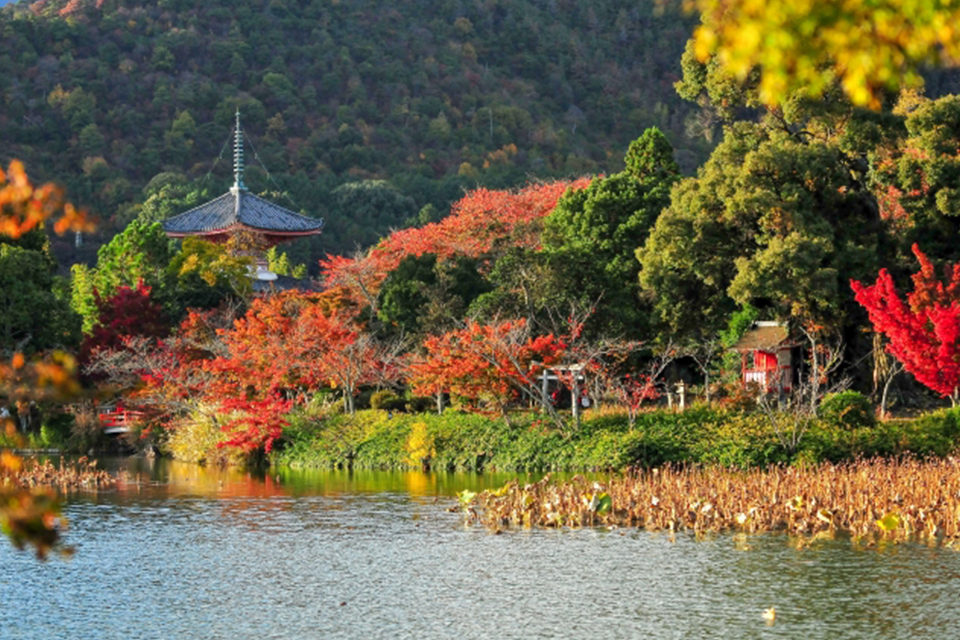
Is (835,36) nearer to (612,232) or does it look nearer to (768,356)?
(768,356)

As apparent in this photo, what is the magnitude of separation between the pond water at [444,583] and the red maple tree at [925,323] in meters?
8.92

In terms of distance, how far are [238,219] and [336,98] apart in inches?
1307

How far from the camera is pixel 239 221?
49969 millimetres

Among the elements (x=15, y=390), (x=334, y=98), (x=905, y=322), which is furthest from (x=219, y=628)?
(x=334, y=98)

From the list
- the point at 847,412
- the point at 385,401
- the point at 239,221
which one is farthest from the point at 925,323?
the point at 239,221

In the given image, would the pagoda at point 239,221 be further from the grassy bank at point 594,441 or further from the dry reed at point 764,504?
the dry reed at point 764,504

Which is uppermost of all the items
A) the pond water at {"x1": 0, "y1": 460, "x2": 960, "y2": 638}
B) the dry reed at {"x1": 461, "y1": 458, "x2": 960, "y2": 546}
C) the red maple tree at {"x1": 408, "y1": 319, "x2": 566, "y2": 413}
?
the red maple tree at {"x1": 408, "y1": 319, "x2": 566, "y2": 413}

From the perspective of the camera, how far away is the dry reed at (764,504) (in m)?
18.6

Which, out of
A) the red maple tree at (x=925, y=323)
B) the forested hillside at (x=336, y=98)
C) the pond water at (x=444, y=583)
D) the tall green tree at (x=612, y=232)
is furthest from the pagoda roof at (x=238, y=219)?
the pond water at (x=444, y=583)

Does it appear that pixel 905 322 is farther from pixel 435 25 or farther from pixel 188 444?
pixel 435 25

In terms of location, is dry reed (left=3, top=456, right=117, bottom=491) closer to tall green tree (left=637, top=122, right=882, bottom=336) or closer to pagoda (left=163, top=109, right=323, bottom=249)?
tall green tree (left=637, top=122, right=882, bottom=336)

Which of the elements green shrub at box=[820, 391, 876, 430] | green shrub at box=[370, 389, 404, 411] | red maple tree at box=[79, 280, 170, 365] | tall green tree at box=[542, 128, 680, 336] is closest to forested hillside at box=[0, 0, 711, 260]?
red maple tree at box=[79, 280, 170, 365]

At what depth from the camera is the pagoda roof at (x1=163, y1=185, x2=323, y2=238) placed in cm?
4984

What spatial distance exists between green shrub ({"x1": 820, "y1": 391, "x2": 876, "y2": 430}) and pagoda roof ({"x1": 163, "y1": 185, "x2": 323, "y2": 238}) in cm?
2887
